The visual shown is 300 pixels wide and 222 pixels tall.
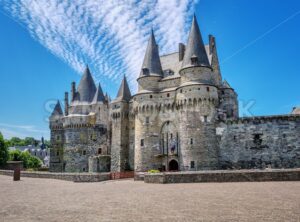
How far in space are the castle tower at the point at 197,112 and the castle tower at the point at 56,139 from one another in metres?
25.6

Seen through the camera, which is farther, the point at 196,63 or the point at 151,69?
the point at 151,69

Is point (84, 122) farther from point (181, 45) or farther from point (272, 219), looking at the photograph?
point (272, 219)

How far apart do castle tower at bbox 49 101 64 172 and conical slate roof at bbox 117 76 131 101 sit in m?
15.1

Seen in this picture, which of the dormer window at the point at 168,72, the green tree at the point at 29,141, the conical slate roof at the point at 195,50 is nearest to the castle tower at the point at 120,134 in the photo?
the dormer window at the point at 168,72

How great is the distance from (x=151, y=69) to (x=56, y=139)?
954 inches

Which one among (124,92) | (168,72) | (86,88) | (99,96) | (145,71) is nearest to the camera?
(145,71)

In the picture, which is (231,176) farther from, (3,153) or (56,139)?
(3,153)

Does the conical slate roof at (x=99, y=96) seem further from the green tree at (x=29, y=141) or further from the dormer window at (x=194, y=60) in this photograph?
the green tree at (x=29, y=141)

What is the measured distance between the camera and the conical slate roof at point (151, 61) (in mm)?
40469

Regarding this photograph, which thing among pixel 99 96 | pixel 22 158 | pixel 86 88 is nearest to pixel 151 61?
pixel 99 96

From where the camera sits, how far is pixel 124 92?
4516 centimetres

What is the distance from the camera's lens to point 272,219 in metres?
8.77

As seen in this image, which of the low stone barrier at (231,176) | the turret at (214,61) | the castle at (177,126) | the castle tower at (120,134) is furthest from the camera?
the castle tower at (120,134)

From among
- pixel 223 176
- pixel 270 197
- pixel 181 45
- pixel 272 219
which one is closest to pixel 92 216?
pixel 272 219
